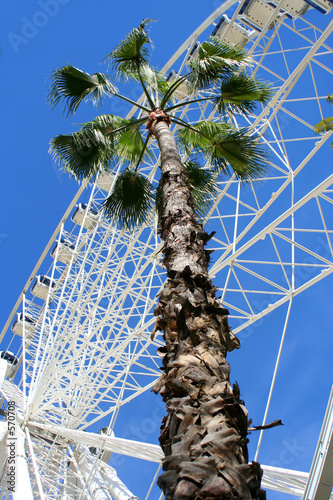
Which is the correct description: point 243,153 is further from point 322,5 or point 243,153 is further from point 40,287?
point 40,287

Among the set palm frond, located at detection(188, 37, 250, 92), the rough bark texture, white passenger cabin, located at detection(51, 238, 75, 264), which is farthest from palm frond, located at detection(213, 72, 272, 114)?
white passenger cabin, located at detection(51, 238, 75, 264)

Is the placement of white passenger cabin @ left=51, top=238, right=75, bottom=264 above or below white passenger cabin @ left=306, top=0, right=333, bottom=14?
below

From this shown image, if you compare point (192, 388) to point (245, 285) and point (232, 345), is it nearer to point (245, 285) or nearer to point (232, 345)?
point (232, 345)

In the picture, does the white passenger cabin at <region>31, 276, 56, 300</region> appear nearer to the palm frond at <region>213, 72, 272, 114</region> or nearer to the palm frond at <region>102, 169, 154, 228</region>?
the palm frond at <region>102, 169, 154, 228</region>

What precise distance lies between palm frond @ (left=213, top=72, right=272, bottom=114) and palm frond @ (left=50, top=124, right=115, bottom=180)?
2.28 meters

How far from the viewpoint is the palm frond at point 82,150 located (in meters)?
8.61

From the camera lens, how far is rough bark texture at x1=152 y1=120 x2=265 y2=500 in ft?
7.72

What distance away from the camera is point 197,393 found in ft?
9.24

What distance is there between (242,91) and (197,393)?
6.39m

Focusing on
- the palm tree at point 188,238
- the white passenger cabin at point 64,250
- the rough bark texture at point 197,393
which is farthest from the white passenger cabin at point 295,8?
the white passenger cabin at point 64,250

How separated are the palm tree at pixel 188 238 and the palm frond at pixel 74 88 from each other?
0.06 feet

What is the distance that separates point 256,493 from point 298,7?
1146 cm

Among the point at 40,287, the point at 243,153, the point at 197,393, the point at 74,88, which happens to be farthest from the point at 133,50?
the point at 40,287

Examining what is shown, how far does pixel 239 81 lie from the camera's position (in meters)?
7.94
